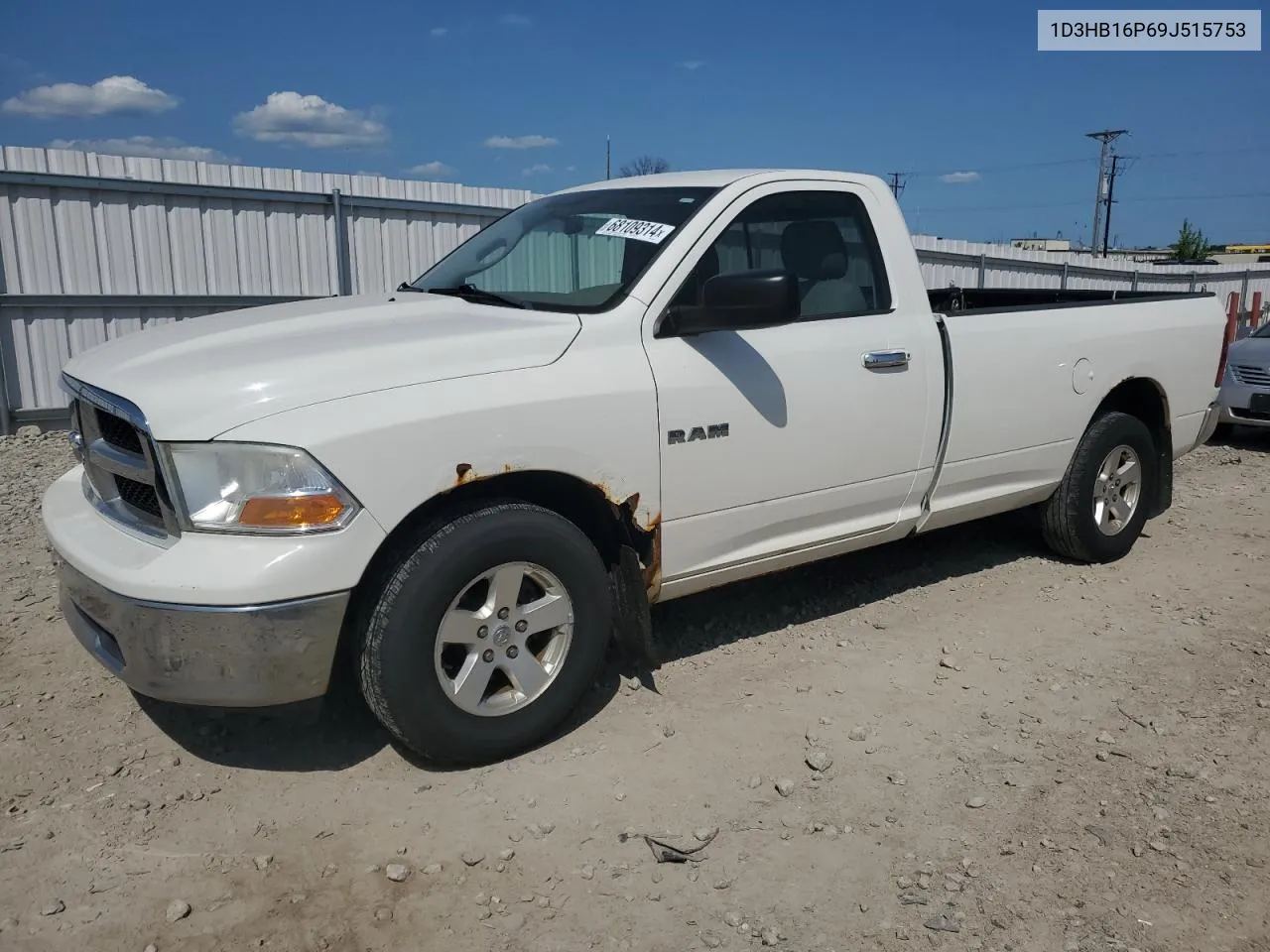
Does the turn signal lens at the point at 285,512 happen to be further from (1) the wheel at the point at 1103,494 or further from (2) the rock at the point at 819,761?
(1) the wheel at the point at 1103,494

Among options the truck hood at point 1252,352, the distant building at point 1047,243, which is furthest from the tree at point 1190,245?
the truck hood at point 1252,352

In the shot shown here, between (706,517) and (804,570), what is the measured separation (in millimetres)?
1839

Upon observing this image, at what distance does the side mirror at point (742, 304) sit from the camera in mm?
3377

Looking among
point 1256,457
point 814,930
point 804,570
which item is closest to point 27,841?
point 814,930

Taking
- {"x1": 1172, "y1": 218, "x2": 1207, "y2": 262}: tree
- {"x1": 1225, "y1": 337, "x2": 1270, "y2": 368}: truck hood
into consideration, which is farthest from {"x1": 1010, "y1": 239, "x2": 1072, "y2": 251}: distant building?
{"x1": 1225, "y1": 337, "x2": 1270, "y2": 368}: truck hood

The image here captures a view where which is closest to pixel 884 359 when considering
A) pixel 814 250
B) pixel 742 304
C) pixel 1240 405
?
pixel 814 250

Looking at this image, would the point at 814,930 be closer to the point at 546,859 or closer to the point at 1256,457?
the point at 546,859

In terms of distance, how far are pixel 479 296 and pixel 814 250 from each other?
138 centimetres

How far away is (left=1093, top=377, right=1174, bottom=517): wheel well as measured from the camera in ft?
18.5

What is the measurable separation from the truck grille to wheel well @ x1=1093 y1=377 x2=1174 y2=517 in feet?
15.6

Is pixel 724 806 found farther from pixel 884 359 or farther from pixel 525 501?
pixel 884 359

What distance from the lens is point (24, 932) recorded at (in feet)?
8.52

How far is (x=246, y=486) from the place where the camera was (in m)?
2.84

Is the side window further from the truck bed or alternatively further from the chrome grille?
the chrome grille
